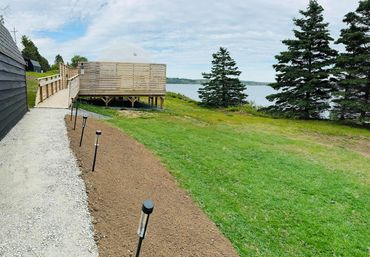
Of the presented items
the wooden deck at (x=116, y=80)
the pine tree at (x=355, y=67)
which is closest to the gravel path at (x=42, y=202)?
the wooden deck at (x=116, y=80)

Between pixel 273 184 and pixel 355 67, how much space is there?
16850mm

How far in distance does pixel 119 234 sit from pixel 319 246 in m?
3.98

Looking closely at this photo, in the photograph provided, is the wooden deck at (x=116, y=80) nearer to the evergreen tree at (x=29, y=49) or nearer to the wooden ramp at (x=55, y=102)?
the wooden ramp at (x=55, y=102)

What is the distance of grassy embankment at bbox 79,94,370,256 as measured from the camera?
260 inches

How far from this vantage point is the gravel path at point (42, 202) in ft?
15.2

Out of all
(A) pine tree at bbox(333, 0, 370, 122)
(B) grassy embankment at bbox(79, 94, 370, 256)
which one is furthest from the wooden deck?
(A) pine tree at bbox(333, 0, 370, 122)

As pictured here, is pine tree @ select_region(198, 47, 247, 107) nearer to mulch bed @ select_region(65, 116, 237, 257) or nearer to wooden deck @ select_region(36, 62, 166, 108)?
wooden deck @ select_region(36, 62, 166, 108)

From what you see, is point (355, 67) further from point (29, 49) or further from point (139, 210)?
point (29, 49)

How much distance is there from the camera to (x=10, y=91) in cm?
1150

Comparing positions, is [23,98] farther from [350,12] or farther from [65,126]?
[350,12]

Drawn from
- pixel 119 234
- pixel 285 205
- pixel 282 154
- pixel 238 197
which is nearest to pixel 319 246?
pixel 285 205

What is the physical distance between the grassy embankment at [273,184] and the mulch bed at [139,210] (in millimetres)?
459

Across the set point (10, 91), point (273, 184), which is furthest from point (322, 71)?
point (10, 91)

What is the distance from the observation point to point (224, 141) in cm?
1439
